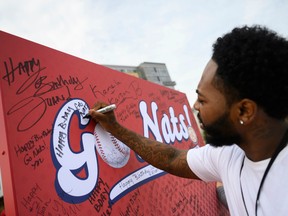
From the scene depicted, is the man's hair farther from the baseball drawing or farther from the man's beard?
the baseball drawing

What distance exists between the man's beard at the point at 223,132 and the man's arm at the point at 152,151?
0.30 metres

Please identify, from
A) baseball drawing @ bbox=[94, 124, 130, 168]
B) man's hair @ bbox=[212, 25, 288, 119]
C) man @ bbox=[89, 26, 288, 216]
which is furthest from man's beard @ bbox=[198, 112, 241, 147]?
baseball drawing @ bbox=[94, 124, 130, 168]

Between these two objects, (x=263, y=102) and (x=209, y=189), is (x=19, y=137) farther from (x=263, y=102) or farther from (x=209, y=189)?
(x=209, y=189)

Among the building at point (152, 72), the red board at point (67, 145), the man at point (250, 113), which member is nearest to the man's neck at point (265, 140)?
the man at point (250, 113)

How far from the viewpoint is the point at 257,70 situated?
0.86 metres

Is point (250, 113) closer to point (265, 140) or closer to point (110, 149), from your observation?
point (265, 140)

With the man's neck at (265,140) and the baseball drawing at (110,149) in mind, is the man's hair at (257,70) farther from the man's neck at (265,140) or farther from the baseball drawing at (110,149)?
the baseball drawing at (110,149)

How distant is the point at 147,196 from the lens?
4.46 ft

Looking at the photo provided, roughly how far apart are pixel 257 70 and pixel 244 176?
1.42ft

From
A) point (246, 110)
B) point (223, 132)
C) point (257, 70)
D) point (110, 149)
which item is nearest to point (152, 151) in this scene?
point (110, 149)

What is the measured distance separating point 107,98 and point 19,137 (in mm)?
600

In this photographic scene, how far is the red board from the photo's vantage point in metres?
0.85

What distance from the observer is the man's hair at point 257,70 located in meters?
0.86

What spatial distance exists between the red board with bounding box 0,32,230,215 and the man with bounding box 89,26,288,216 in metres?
0.52
